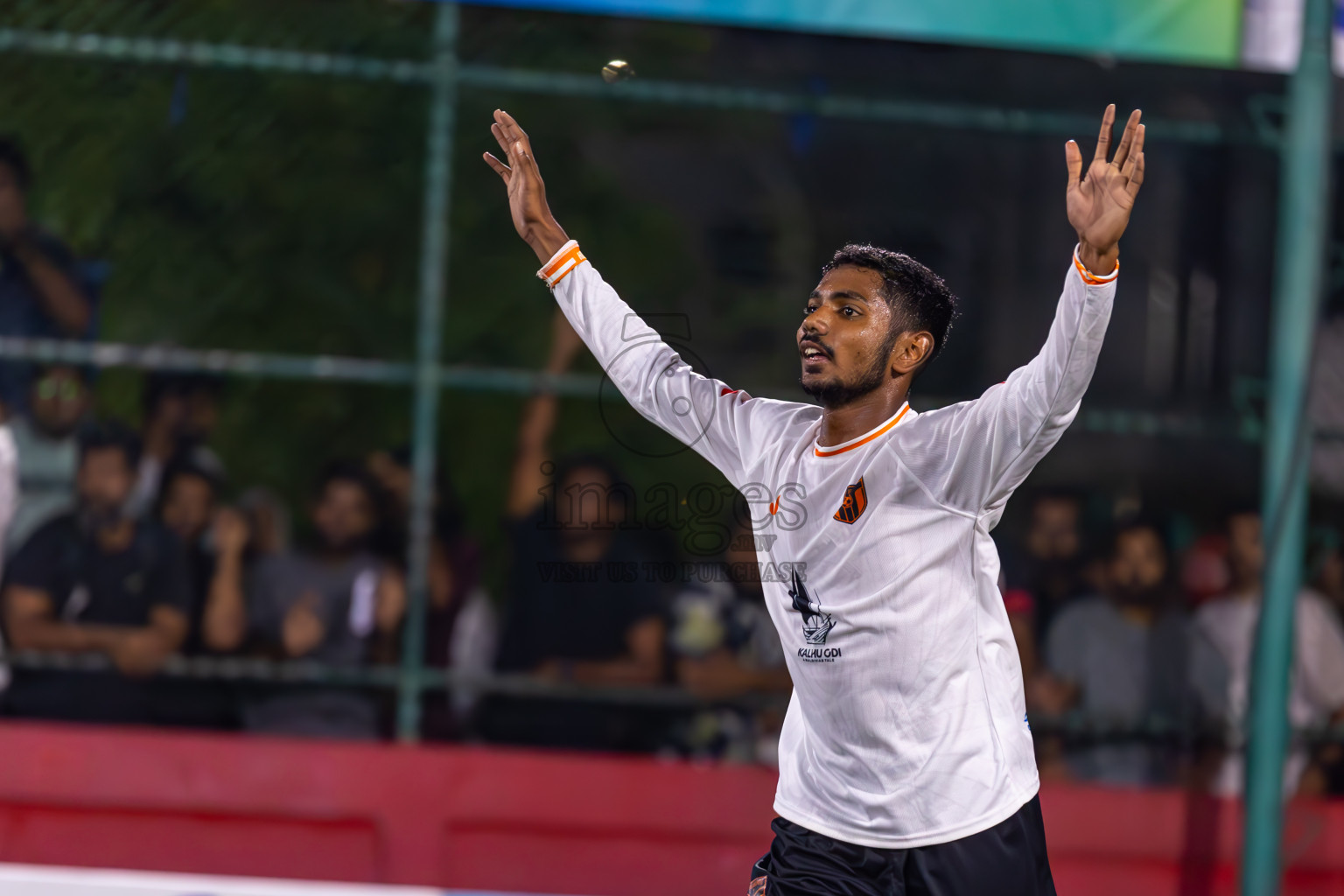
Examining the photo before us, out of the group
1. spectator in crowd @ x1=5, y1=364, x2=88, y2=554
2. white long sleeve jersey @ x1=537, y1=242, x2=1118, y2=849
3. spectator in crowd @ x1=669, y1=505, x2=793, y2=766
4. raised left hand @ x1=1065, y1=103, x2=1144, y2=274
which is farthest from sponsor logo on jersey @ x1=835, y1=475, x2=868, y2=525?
spectator in crowd @ x1=5, y1=364, x2=88, y2=554

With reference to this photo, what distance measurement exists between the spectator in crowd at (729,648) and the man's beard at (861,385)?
2.40 metres

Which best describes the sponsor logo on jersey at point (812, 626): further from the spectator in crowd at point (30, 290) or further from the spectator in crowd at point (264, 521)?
the spectator in crowd at point (30, 290)

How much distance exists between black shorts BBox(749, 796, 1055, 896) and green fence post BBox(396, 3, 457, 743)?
2.80 metres

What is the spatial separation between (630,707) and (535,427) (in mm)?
1184

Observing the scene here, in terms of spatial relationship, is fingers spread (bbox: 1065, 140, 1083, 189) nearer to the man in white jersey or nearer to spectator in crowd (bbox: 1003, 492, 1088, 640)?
the man in white jersey

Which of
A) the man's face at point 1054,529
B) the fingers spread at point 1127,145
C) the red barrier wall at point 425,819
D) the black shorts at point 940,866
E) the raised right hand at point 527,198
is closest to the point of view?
the fingers spread at point 1127,145

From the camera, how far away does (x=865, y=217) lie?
216 inches

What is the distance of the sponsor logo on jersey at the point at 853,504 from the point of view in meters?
2.77

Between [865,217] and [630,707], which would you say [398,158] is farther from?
[630,707]

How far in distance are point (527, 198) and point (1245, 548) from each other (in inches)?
138

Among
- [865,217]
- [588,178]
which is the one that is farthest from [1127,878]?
[588,178]

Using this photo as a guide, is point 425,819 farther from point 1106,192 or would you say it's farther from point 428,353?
point 1106,192

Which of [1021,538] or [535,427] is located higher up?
[535,427]

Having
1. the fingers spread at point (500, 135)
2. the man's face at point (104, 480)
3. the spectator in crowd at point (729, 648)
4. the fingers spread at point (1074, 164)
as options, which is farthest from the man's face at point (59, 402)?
the fingers spread at point (1074, 164)
